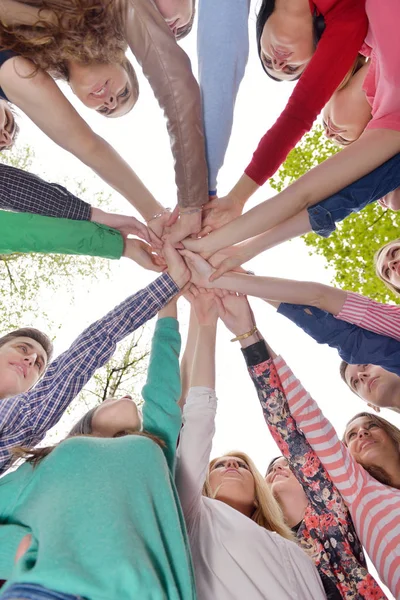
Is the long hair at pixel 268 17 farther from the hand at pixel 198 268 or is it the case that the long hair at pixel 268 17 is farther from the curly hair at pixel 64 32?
the hand at pixel 198 268

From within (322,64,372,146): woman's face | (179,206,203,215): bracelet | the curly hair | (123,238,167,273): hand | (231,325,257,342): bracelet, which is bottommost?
(231,325,257,342): bracelet

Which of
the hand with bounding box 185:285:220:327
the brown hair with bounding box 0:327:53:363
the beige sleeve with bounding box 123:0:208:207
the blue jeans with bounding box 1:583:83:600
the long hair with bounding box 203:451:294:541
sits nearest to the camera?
the blue jeans with bounding box 1:583:83:600

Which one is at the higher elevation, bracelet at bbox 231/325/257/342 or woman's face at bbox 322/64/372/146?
woman's face at bbox 322/64/372/146

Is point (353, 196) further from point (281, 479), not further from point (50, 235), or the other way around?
point (281, 479)

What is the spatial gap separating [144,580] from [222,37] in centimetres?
168

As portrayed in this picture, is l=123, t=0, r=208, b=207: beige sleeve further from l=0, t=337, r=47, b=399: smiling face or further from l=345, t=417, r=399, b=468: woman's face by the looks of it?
l=345, t=417, r=399, b=468: woman's face

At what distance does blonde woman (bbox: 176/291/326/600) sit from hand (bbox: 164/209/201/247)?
1.51 feet

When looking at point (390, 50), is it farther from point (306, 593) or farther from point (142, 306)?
point (306, 593)

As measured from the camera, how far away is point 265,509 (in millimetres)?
2215

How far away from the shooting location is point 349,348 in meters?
2.24

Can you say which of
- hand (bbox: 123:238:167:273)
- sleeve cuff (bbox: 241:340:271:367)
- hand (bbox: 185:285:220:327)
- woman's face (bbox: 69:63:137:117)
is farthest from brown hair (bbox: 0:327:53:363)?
woman's face (bbox: 69:63:137:117)

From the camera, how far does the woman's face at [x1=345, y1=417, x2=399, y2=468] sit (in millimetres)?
2311

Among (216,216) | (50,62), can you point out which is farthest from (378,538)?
(50,62)

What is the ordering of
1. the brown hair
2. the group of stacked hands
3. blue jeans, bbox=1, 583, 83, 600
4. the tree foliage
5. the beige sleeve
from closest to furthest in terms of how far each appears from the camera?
1. blue jeans, bbox=1, 583, 83, 600
2. the group of stacked hands
3. the beige sleeve
4. the brown hair
5. the tree foliage
